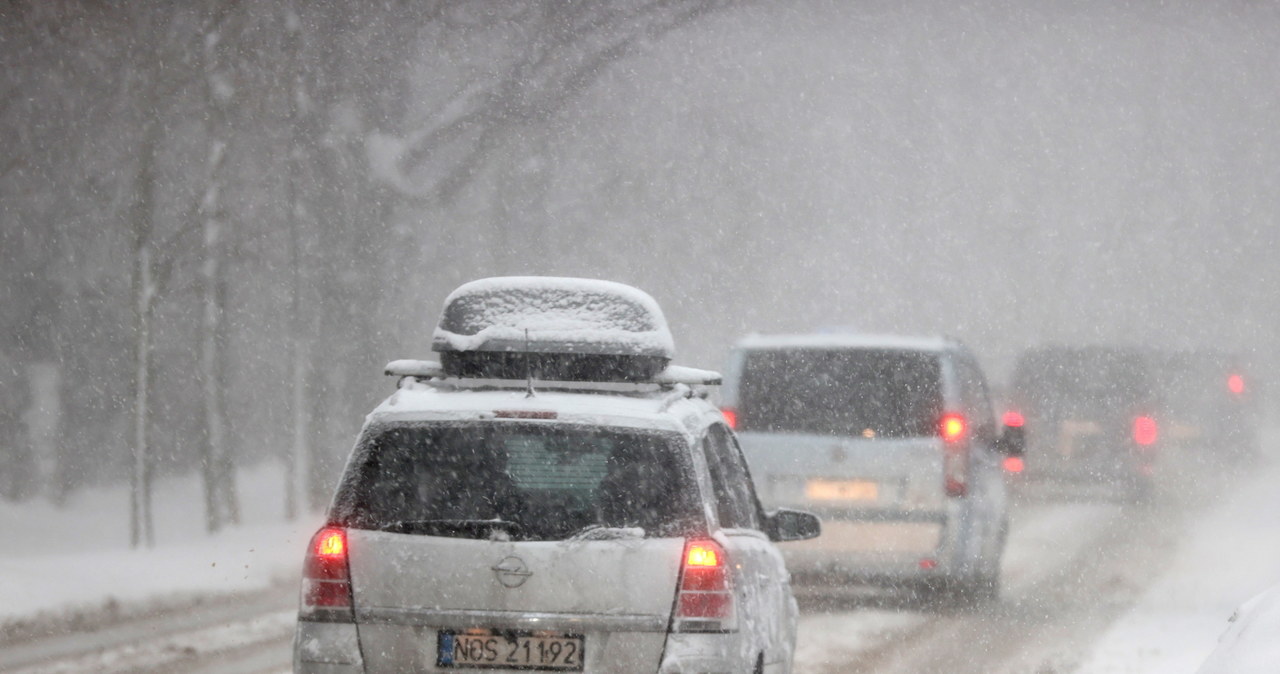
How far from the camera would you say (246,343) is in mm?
26203

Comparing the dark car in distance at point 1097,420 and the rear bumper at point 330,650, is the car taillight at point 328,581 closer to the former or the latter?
the rear bumper at point 330,650

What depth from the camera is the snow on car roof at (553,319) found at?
23.1ft

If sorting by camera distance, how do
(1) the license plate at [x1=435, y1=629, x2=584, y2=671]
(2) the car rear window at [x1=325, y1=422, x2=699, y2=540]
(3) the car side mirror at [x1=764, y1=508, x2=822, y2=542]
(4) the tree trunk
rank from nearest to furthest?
(1) the license plate at [x1=435, y1=629, x2=584, y2=671]
(2) the car rear window at [x1=325, y1=422, x2=699, y2=540]
(3) the car side mirror at [x1=764, y1=508, x2=822, y2=542]
(4) the tree trunk

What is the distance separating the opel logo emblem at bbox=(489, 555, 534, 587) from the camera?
18.9 feet

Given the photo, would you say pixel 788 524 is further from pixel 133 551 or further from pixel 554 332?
pixel 133 551

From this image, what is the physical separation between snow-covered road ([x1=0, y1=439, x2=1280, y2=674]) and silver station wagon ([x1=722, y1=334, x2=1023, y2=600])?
451 millimetres

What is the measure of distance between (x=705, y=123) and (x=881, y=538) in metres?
21.3

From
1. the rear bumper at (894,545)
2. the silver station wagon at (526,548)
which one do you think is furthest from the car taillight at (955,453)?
the silver station wagon at (526,548)

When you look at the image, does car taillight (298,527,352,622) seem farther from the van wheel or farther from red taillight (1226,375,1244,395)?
red taillight (1226,375,1244,395)

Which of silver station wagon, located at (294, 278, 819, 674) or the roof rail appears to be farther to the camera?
the roof rail

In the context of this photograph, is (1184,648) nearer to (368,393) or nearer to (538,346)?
(538,346)

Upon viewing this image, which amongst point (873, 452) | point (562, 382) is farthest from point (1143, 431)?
point (562, 382)

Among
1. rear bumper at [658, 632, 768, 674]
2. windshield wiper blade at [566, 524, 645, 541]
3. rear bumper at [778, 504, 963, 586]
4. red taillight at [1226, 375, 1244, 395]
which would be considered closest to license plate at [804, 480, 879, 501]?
rear bumper at [778, 504, 963, 586]

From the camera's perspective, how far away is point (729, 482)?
6.80 meters
